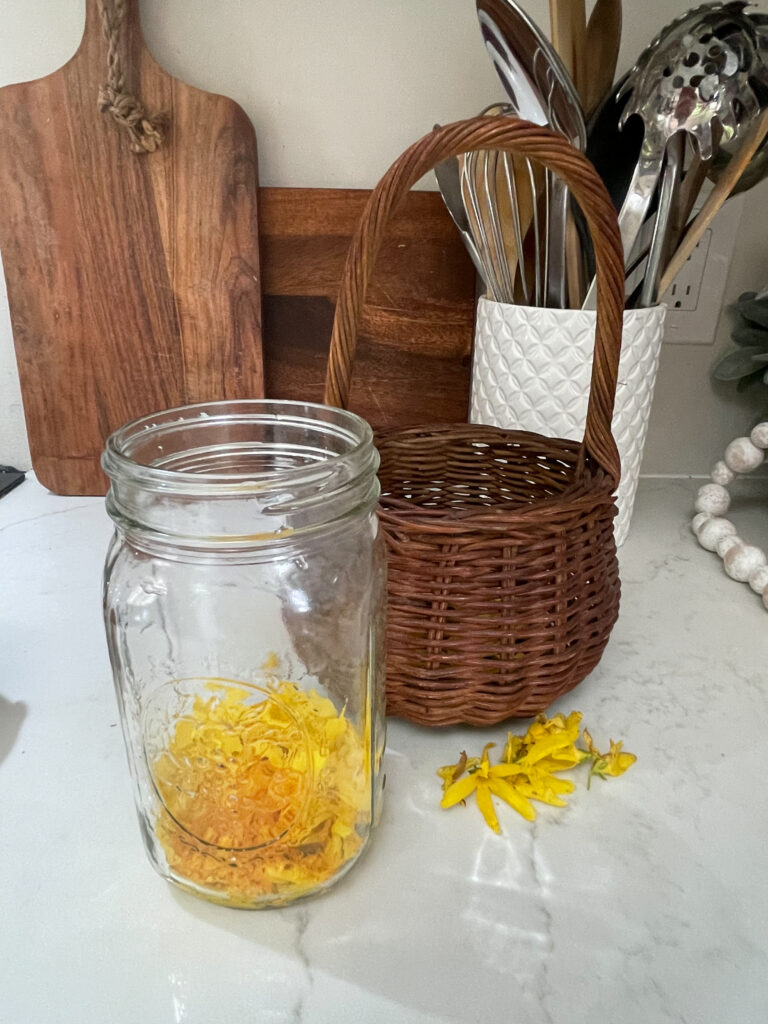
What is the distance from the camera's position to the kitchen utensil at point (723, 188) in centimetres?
52

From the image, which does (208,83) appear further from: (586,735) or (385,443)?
(586,735)

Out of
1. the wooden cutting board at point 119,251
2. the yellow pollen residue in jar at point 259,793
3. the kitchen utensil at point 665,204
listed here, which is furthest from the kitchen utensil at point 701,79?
the yellow pollen residue in jar at point 259,793

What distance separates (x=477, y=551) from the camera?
392 millimetres

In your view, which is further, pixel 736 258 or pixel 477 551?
pixel 736 258

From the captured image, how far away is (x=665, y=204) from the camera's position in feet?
1.84

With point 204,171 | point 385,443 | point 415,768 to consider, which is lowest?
point 415,768

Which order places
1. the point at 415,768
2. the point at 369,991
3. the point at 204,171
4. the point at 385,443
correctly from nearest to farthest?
the point at 369,991 → the point at 415,768 → the point at 385,443 → the point at 204,171

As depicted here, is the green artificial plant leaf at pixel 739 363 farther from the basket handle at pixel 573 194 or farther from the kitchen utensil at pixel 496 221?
the basket handle at pixel 573 194

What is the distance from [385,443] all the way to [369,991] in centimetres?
37

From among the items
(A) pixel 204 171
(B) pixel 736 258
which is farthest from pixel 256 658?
(B) pixel 736 258

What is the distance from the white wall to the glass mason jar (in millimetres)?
446

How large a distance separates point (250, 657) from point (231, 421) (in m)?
0.13

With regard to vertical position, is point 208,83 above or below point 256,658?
above

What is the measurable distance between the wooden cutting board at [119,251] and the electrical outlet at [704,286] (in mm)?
444
